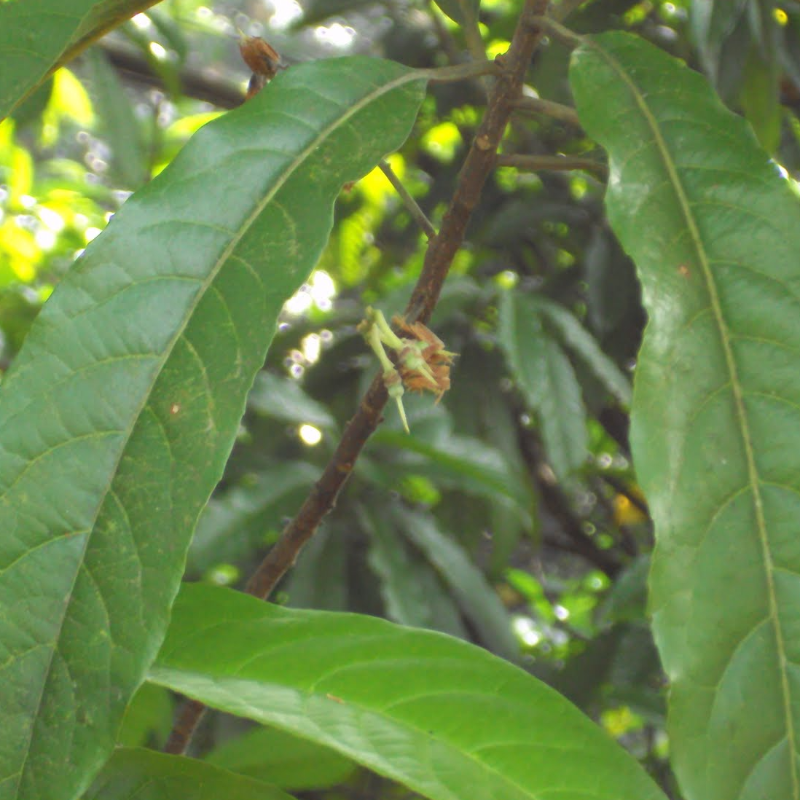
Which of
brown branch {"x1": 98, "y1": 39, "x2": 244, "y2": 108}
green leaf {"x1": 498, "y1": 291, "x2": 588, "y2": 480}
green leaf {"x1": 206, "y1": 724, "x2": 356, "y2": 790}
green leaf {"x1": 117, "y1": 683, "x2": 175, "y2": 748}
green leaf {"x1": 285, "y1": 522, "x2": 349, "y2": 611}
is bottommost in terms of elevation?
green leaf {"x1": 285, "y1": 522, "x2": 349, "y2": 611}

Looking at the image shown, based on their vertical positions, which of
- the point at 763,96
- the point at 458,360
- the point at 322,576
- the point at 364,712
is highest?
the point at 763,96

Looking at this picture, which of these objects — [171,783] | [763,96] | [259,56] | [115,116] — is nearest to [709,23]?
[763,96]

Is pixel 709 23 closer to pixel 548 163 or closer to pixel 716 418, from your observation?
pixel 548 163

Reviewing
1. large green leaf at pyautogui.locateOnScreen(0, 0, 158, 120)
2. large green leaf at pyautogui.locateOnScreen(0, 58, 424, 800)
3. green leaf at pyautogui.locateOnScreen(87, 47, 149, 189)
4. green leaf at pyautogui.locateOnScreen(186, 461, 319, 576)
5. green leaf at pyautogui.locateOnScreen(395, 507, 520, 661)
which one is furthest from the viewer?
green leaf at pyautogui.locateOnScreen(87, 47, 149, 189)

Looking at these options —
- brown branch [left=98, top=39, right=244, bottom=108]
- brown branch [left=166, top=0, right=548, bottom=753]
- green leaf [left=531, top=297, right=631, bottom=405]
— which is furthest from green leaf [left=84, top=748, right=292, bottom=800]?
brown branch [left=98, top=39, right=244, bottom=108]

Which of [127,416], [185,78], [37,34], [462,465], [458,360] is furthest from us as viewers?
[185,78]

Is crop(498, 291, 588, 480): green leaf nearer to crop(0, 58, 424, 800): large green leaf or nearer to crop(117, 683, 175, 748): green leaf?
crop(117, 683, 175, 748): green leaf

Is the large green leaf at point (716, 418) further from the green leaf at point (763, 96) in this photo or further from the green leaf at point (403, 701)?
the green leaf at point (763, 96)

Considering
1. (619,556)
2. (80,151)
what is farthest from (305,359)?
(80,151)
